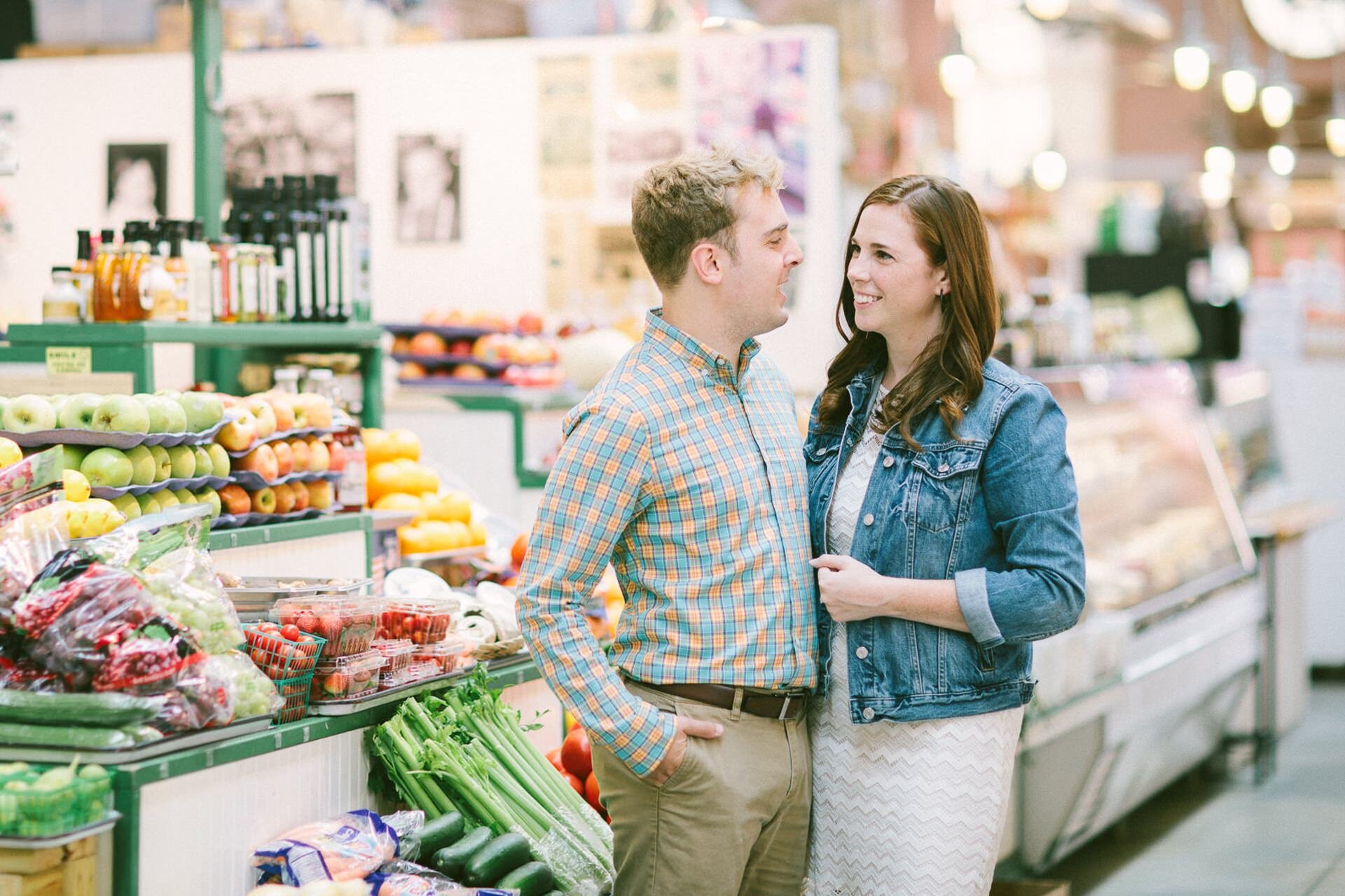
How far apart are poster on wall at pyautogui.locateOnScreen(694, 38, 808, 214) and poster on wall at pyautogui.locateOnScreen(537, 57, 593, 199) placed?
63cm

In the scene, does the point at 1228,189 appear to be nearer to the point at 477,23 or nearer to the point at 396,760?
the point at 477,23

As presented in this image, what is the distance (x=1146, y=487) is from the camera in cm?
674

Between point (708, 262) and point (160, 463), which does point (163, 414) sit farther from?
point (708, 262)

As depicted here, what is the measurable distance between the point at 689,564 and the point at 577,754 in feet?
4.00

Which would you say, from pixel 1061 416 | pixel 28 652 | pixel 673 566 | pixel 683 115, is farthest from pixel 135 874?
pixel 683 115

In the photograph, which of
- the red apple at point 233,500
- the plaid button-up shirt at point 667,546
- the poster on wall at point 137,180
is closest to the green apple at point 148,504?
the red apple at point 233,500

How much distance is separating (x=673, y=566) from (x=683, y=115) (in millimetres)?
4923

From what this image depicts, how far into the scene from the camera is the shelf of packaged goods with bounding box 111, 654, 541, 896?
7.55 feet

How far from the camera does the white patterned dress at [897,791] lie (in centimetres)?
262

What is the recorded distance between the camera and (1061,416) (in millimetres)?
2660

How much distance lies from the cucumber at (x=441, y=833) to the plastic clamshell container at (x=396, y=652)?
0.31 metres

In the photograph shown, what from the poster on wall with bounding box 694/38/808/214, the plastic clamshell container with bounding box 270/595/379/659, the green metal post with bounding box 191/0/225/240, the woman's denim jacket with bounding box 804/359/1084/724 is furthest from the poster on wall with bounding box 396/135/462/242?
the woman's denim jacket with bounding box 804/359/1084/724

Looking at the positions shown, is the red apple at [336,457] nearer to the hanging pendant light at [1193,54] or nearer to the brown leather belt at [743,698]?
the brown leather belt at [743,698]

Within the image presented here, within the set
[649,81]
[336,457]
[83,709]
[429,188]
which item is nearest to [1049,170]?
[649,81]
